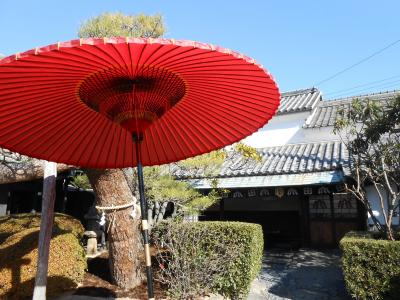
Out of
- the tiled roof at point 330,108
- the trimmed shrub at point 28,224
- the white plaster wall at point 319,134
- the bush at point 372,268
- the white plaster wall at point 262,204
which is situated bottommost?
the bush at point 372,268

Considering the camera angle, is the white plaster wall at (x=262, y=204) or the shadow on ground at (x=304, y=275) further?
the white plaster wall at (x=262, y=204)

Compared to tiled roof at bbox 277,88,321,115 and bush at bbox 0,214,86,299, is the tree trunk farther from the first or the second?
tiled roof at bbox 277,88,321,115

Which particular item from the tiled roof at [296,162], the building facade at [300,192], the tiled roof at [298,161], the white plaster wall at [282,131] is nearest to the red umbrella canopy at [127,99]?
the building facade at [300,192]

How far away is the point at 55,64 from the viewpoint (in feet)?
4.95

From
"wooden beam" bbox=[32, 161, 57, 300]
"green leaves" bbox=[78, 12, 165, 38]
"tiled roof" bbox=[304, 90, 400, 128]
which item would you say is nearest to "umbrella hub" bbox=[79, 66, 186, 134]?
"wooden beam" bbox=[32, 161, 57, 300]

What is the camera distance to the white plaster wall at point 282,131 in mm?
18172

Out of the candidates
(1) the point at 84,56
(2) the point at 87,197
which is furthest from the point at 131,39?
(2) the point at 87,197

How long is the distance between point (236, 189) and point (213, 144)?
1070 centimetres

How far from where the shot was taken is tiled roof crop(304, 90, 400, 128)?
16844 millimetres

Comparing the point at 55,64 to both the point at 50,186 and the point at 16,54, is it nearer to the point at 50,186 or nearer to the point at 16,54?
the point at 16,54

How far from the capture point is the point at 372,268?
6523mm

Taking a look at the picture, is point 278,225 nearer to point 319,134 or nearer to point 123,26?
point 319,134

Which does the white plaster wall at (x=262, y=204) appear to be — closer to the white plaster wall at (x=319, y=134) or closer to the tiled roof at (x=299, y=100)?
the white plaster wall at (x=319, y=134)

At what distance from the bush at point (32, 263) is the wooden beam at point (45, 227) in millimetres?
2110
